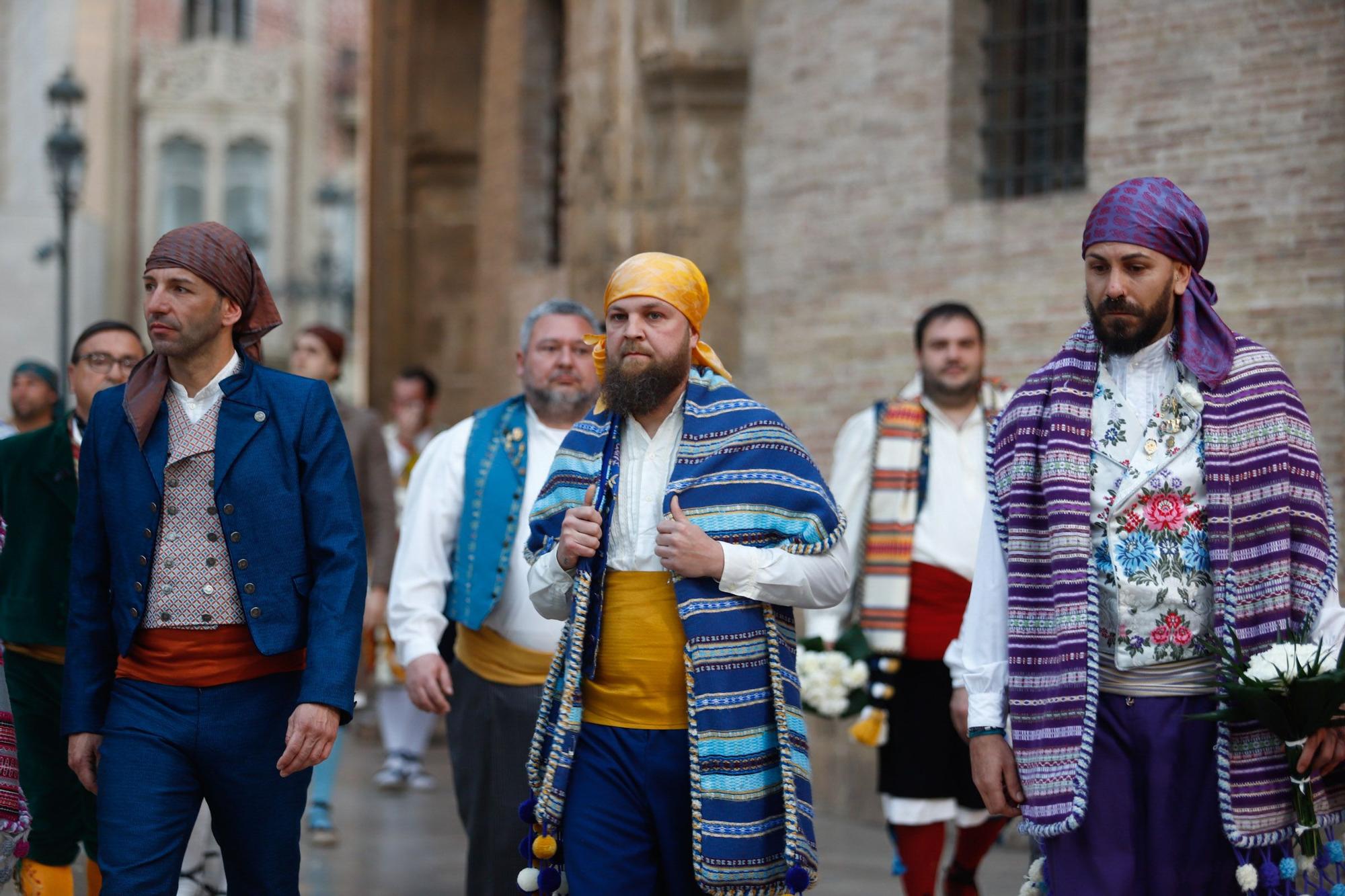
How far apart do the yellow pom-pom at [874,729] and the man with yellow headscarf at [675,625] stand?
2.39 m

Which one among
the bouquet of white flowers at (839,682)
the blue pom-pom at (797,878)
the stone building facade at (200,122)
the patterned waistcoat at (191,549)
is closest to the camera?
the blue pom-pom at (797,878)

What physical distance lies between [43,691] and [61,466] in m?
0.76

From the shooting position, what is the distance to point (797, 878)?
173 inches

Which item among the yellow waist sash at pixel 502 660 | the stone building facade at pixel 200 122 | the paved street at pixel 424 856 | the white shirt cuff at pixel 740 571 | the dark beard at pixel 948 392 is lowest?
the paved street at pixel 424 856

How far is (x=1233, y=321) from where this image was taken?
27.9 ft

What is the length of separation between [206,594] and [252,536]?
0.18 meters

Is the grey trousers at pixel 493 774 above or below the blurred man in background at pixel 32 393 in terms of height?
below

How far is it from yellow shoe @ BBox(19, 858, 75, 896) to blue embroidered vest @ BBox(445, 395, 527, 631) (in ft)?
5.21

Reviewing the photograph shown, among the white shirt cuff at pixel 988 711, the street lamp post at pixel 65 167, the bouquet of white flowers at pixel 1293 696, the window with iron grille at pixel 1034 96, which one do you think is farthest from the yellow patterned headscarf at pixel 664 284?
the street lamp post at pixel 65 167

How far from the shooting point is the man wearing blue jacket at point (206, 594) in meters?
4.57

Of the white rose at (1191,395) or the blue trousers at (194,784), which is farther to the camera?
the blue trousers at (194,784)

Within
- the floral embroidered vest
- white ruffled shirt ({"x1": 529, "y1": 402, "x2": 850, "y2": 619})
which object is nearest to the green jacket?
white ruffled shirt ({"x1": 529, "y1": 402, "x2": 850, "y2": 619})

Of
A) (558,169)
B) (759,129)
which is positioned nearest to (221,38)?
(558,169)

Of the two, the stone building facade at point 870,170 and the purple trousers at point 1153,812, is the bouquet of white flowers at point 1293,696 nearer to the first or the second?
the purple trousers at point 1153,812
